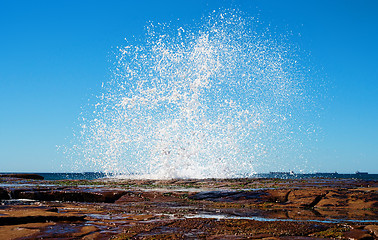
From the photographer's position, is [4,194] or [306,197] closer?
[306,197]

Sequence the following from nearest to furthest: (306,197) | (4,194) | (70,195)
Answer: (306,197)
(4,194)
(70,195)

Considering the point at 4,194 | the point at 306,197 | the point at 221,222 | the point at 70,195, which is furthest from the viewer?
the point at 70,195

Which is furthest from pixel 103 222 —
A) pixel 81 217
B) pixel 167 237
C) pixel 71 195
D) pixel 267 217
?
pixel 71 195

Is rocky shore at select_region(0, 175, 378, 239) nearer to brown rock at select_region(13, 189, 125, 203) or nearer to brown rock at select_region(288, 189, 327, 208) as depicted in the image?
brown rock at select_region(288, 189, 327, 208)

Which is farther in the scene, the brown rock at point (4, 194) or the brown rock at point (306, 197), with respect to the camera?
the brown rock at point (4, 194)

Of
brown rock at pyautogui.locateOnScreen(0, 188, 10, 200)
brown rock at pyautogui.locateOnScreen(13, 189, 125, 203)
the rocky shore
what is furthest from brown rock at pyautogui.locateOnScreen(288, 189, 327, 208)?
brown rock at pyautogui.locateOnScreen(0, 188, 10, 200)

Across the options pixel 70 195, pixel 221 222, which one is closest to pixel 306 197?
pixel 221 222

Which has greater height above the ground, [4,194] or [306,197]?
[4,194]

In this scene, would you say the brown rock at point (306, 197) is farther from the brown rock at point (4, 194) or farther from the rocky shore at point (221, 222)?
the brown rock at point (4, 194)

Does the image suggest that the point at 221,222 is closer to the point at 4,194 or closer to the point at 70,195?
the point at 70,195

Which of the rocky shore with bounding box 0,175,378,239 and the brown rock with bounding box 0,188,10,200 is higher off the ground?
the brown rock with bounding box 0,188,10,200

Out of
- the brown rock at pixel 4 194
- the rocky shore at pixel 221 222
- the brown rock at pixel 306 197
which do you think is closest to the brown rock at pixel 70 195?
the brown rock at pixel 4 194

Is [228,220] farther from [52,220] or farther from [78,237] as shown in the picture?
[52,220]

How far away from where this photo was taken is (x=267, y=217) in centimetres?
770
